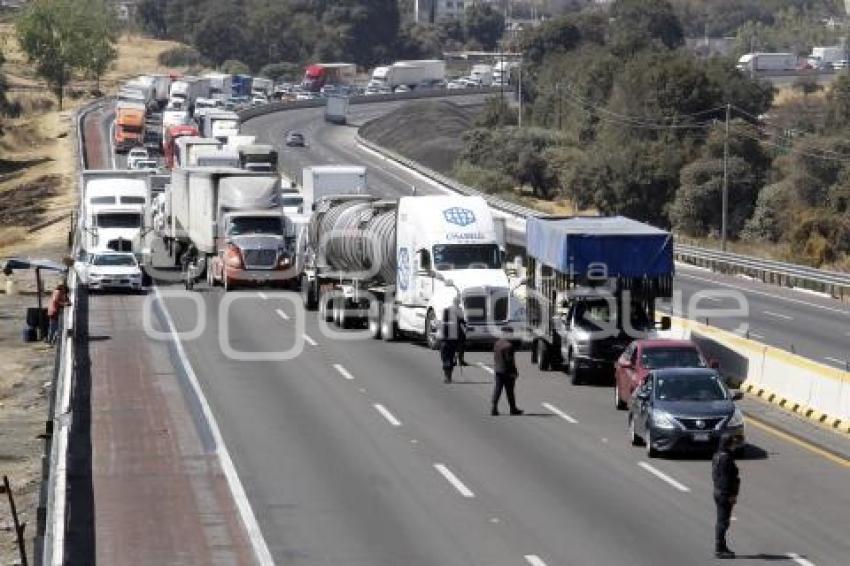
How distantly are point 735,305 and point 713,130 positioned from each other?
62435 millimetres

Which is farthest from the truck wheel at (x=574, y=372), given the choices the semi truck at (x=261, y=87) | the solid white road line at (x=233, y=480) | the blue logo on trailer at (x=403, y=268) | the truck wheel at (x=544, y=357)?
the semi truck at (x=261, y=87)

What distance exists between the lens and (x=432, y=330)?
1710 inches

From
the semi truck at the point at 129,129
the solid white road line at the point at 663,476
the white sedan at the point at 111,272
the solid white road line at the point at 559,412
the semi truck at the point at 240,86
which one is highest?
the solid white road line at the point at 663,476

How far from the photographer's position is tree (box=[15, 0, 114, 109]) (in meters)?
179

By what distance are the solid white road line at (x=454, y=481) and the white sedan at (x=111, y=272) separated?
2999cm

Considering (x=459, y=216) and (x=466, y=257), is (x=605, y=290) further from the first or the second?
(x=459, y=216)

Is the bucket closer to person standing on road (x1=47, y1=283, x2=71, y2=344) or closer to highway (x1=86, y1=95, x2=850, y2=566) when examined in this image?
person standing on road (x1=47, y1=283, x2=71, y2=344)

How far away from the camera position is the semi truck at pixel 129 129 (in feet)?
404

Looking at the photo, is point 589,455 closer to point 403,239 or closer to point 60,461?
point 60,461

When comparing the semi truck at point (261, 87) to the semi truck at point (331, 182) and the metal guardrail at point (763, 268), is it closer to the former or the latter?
the metal guardrail at point (763, 268)

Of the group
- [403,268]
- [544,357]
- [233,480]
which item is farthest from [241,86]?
[233,480]

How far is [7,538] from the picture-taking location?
2489cm

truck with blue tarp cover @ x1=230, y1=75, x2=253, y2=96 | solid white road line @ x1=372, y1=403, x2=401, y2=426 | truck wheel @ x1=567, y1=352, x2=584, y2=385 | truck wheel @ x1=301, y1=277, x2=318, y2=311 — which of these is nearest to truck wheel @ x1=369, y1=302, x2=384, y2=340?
truck wheel @ x1=301, y1=277, x2=318, y2=311

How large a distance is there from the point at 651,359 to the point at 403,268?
12.0 meters
